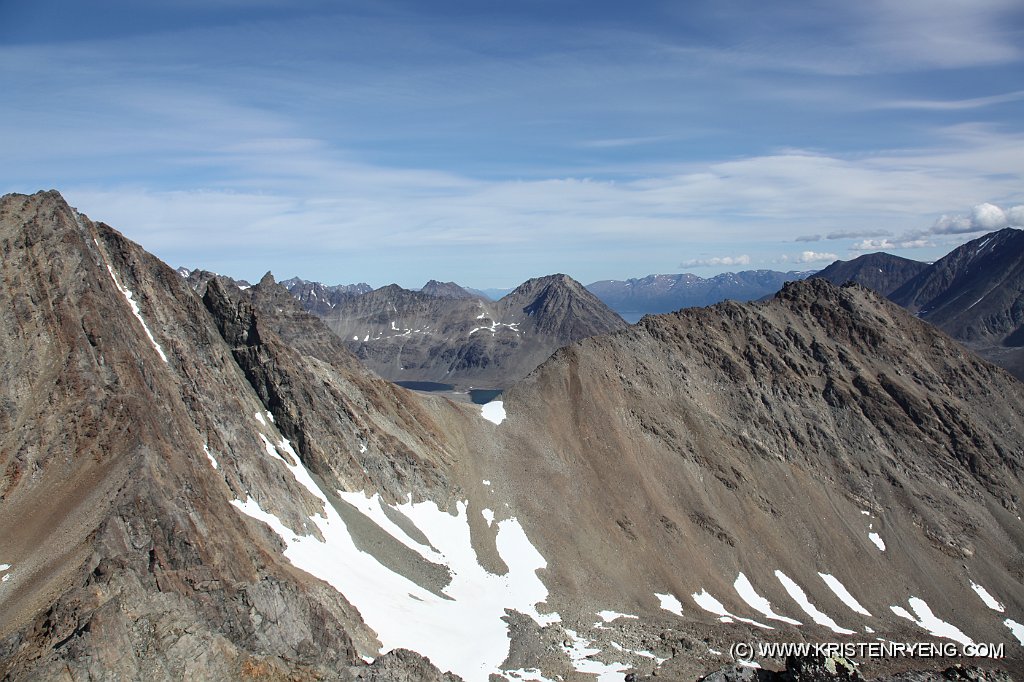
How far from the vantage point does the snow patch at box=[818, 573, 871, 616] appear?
→ 87750 millimetres

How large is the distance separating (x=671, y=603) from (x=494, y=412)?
40660 millimetres

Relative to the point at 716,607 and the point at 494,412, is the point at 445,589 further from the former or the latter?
the point at 494,412

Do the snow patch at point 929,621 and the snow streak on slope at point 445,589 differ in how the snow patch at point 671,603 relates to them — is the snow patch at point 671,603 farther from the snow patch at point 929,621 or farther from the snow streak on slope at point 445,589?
the snow patch at point 929,621

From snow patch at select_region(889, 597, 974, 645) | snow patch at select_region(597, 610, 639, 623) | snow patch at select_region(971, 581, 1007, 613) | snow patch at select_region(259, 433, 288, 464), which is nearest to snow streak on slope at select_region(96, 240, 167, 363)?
snow patch at select_region(259, 433, 288, 464)

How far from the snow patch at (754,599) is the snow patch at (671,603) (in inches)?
383

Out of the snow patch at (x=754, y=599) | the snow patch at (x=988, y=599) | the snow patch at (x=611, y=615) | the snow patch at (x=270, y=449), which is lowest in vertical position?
the snow patch at (x=988, y=599)

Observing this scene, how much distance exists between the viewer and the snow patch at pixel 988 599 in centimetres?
9188

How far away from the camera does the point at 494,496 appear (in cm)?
9288

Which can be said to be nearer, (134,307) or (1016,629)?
(134,307)

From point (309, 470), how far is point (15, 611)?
1786 inches

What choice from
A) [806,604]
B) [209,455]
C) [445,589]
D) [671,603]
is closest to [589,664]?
[445,589]

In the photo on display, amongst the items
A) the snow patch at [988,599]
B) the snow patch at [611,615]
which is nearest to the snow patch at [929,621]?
the snow patch at [988,599]

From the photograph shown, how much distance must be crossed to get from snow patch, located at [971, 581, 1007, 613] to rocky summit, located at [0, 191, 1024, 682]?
35cm

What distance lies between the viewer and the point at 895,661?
7425 centimetres
